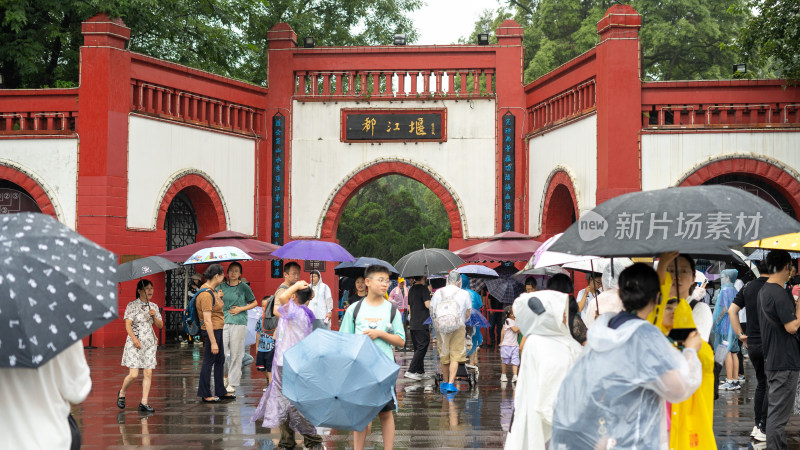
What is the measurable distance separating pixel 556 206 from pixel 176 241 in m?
8.41

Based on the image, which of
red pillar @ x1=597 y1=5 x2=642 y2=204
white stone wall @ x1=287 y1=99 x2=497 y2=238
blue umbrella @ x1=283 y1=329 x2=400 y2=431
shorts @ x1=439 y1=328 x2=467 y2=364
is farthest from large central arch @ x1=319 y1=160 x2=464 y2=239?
blue umbrella @ x1=283 y1=329 x2=400 y2=431

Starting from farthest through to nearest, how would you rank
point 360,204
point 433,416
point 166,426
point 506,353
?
1. point 360,204
2. point 506,353
3. point 433,416
4. point 166,426

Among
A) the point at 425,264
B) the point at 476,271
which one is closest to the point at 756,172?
the point at 476,271

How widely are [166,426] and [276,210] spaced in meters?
11.9

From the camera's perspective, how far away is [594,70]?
57.4 feet

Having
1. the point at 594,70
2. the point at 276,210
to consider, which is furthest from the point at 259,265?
the point at 594,70

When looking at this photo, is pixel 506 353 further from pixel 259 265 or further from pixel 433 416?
pixel 259 265

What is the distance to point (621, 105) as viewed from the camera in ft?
55.0

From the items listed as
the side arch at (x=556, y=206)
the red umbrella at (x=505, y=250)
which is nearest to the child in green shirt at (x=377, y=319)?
the red umbrella at (x=505, y=250)

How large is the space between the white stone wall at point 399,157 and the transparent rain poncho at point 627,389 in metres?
16.3

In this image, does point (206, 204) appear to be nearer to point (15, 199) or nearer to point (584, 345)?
point (15, 199)

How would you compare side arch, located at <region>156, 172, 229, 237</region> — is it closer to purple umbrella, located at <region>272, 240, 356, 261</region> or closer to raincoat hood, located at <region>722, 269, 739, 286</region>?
purple umbrella, located at <region>272, 240, 356, 261</region>

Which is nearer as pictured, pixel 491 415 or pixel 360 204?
pixel 491 415

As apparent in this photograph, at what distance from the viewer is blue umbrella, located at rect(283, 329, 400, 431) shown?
6570 mm
